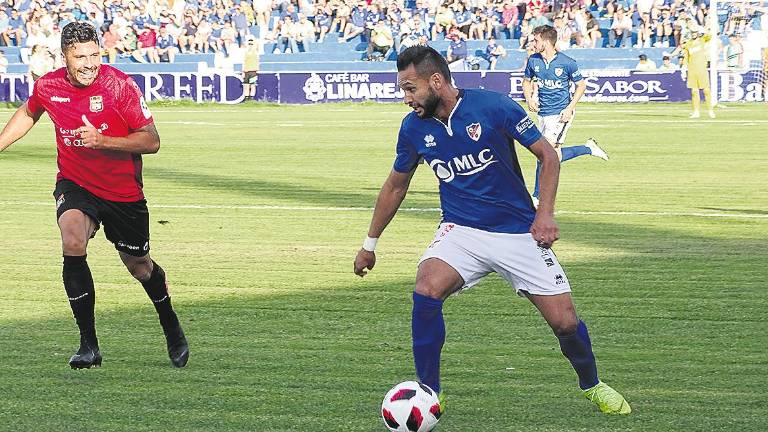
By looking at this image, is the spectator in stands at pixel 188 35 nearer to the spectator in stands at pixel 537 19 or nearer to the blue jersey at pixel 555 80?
the spectator in stands at pixel 537 19

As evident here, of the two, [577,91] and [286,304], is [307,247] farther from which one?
[577,91]

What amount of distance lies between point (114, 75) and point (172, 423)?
7.53ft

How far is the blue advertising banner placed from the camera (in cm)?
4181

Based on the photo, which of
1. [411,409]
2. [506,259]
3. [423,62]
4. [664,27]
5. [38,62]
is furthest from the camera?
[664,27]

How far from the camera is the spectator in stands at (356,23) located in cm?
4909

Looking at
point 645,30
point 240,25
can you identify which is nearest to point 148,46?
point 240,25

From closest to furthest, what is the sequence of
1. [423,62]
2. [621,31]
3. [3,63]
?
1. [423,62]
2. [621,31]
3. [3,63]

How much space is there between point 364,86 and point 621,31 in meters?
8.80

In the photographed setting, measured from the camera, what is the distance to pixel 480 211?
6.73 m

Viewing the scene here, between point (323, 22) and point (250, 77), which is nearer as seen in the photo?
point (250, 77)

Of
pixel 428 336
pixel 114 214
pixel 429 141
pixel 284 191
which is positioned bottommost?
pixel 284 191

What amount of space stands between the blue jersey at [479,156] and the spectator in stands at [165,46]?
4407 cm

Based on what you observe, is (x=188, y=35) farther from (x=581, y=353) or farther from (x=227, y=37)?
(x=581, y=353)

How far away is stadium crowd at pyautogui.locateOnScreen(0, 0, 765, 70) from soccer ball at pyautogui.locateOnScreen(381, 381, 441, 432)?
38.3 metres
